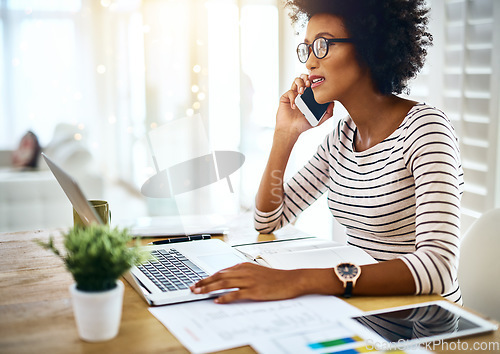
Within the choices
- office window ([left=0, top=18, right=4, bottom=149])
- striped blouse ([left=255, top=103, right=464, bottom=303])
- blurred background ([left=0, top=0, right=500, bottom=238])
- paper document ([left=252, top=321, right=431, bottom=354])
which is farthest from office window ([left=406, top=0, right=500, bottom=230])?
office window ([left=0, top=18, right=4, bottom=149])

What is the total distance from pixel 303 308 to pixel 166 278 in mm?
272

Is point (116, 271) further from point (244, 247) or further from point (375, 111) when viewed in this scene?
point (375, 111)

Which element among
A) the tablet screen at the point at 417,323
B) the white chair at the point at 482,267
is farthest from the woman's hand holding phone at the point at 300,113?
the tablet screen at the point at 417,323

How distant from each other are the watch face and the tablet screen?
95 millimetres

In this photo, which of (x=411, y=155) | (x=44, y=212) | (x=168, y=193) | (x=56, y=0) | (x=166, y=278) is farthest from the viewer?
(x=56, y=0)

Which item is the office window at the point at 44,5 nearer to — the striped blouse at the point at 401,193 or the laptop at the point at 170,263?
the striped blouse at the point at 401,193

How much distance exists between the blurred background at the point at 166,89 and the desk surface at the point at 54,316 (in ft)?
2.55

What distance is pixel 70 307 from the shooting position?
2.97ft

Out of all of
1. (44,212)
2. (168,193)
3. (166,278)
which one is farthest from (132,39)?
(166,278)

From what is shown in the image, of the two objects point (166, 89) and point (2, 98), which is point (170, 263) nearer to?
point (166, 89)

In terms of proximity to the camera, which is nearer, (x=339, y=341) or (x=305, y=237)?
(x=339, y=341)

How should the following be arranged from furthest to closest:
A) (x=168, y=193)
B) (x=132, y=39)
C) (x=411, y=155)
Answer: (x=132, y=39) < (x=168, y=193) < (x=411, y=155)

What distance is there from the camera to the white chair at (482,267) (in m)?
1.26

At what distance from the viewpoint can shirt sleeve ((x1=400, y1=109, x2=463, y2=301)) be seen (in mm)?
982
